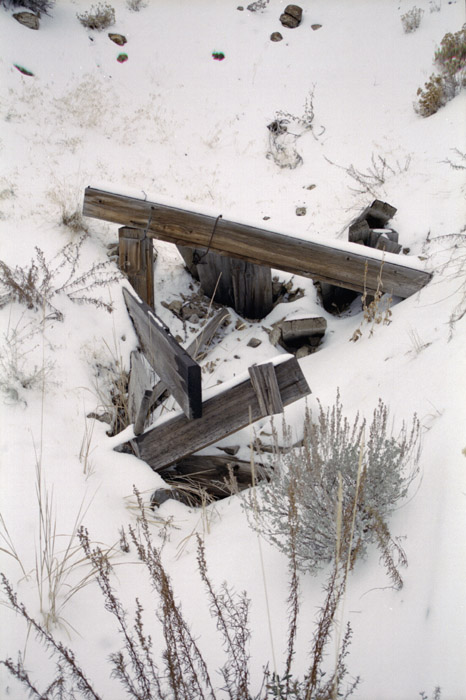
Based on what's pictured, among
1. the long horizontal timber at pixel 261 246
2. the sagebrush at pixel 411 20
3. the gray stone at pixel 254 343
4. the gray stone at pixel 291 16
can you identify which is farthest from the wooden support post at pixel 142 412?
the gray stone at pixel 291 16

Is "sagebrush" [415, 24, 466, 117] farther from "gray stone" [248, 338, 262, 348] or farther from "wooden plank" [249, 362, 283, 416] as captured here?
"wooden plank" [249, 362, 283, 416]

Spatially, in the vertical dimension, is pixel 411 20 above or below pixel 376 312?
above

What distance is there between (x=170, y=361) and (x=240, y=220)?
1.66 m

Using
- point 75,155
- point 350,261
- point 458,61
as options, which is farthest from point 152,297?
point 458,61

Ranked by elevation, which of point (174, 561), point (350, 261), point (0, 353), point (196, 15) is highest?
point (196, 15)

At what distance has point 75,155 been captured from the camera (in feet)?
21.4

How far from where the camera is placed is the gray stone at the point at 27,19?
7.75 metres

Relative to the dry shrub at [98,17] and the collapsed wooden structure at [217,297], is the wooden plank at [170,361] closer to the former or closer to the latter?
the collapsed wooden structure at [217,297]

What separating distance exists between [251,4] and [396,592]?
10.5m

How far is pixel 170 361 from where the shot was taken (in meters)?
2.90

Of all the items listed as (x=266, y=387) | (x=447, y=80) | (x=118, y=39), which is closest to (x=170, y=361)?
(x=266, y=387)

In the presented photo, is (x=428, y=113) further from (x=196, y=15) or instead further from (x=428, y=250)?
(x=196, y=15)

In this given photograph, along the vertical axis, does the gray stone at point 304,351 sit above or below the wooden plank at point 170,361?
above

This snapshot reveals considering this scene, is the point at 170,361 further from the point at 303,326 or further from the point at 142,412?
the point at 303,326
